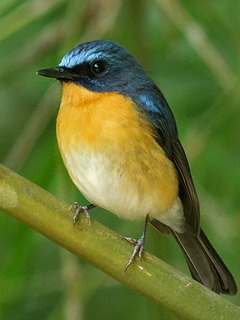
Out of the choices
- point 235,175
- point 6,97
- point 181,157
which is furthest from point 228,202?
point 6,97

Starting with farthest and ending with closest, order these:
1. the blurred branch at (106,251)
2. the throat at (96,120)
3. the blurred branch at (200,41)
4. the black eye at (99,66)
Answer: the blurred branch at (200,41) → the black eye at (99,66) → the throat at (96,120) → the blurred branch at (106,251)

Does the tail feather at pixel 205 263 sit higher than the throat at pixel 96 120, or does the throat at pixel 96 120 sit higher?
the throat at pixel 96 120

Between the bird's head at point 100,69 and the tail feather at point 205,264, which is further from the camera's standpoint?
the tail feather at point 205,264

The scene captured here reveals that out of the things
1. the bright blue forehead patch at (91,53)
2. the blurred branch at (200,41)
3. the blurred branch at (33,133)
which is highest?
the bright blue forehead patch at (91,53)

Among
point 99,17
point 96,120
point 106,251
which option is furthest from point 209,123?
point 106,251

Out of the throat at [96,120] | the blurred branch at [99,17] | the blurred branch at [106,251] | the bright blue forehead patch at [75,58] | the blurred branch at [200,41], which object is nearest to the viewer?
the blurred branch at [106,251]

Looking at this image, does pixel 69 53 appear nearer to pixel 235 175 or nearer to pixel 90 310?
pixel 235 175

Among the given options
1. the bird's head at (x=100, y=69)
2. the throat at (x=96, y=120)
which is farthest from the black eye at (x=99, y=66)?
the throat at (x=96, y=120)

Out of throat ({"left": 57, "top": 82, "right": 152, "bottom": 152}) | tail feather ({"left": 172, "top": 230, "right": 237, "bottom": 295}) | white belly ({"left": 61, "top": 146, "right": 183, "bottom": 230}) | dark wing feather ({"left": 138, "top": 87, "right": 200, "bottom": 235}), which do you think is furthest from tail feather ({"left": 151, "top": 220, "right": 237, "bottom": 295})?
throat ({"left": 57, "top": 82, "right": 152, "bottom": 152})

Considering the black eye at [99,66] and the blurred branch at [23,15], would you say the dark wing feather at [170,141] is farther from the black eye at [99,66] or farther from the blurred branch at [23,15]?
the blurred branch at [23,15]
